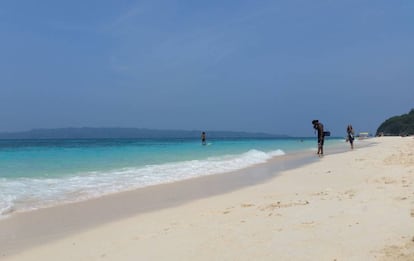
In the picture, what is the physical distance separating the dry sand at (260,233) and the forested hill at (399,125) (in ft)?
329

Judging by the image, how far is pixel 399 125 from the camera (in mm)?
111000

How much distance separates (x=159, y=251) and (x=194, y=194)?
5.30 m

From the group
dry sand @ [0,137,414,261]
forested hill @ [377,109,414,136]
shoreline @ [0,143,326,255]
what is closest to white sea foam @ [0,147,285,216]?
shoreline @ [0,143,326,255]

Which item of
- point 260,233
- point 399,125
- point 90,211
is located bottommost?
point 90,211

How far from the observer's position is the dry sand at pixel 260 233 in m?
4.28

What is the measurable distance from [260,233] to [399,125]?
390 ft

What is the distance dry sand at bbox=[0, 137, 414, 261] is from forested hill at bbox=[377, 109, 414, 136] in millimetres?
100279

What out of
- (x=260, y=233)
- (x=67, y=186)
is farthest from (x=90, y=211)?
(x=260, y=233)

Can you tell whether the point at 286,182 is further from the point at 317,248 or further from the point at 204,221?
the point at 317,248

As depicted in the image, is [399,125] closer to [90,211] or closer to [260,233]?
[90,211]

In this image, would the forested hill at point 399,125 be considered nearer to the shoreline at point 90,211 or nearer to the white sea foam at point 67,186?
the white sea foam at point 67,186

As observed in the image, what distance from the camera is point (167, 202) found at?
874 centimetres

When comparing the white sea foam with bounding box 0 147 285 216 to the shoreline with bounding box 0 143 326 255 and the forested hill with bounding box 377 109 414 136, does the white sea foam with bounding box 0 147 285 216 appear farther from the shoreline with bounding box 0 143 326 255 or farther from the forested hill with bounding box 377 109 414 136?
the forested hill with bounding box 377 109 414 136

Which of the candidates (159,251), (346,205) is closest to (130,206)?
(159,251)
